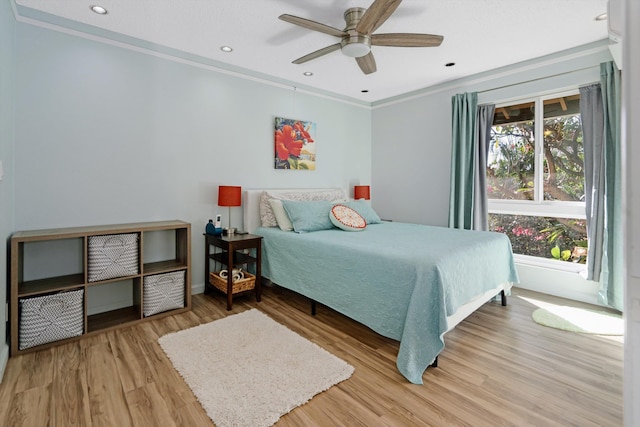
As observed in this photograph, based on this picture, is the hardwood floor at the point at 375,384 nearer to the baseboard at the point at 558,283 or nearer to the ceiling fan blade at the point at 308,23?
the baseboard at the point at 558,283

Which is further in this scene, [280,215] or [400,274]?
[280,215]

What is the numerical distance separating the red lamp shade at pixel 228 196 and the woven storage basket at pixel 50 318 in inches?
54.5

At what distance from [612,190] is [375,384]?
2.87m

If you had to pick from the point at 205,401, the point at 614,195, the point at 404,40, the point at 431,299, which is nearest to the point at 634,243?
the point at 431,299

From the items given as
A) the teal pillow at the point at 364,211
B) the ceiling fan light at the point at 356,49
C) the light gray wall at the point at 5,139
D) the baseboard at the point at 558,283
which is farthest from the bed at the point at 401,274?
the light gray wall at the point at 5,139

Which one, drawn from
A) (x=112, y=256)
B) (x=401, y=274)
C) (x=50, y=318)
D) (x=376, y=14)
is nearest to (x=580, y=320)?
(x=401, y=274)

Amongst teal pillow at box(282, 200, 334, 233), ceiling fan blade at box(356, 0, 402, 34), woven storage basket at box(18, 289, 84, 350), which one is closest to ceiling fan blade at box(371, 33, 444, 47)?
ceiling fan blade at box(356, 0, 402, 34)

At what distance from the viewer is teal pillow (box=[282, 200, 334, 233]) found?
324 cm

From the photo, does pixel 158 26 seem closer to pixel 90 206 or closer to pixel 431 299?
pixel 90 206

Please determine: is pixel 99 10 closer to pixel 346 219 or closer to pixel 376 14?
pixel 376 14

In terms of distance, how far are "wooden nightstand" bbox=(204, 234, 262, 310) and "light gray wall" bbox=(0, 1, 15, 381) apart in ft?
4.85

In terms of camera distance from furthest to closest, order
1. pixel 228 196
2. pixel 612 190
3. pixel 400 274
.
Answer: pixel 228 196, pixel 612 190, pixel 400 274

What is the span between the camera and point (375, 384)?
1840 mm

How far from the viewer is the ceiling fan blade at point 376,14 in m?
1.87
